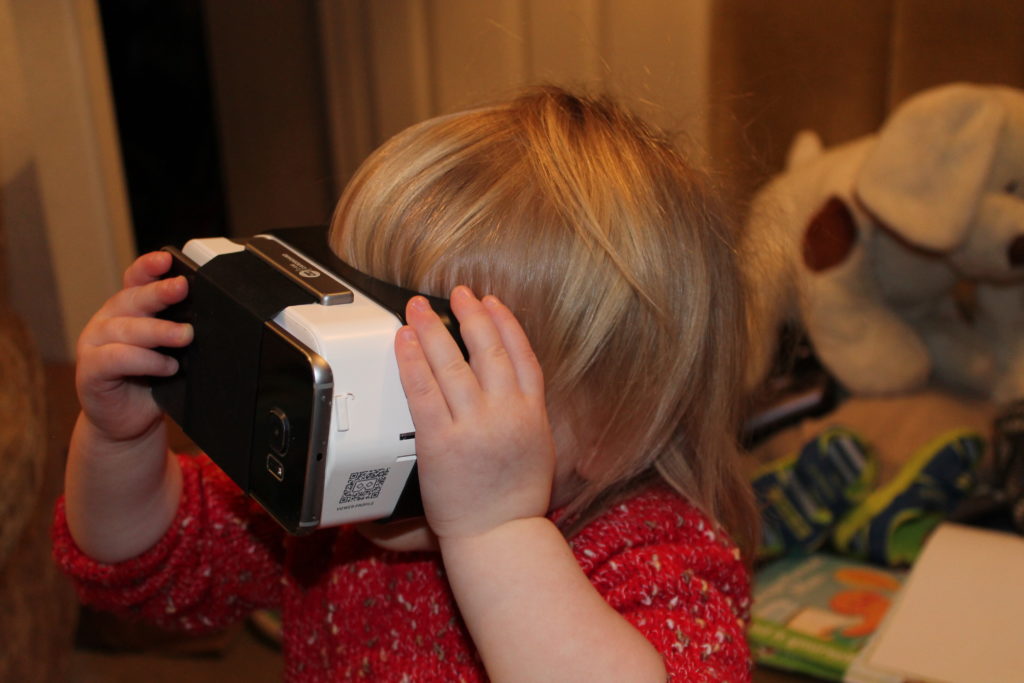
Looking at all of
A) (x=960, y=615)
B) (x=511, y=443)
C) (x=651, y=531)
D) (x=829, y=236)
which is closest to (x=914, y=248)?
(x=829, y=236)

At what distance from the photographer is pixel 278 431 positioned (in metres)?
0.36

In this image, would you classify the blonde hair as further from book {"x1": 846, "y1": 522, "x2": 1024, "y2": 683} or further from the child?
book {"x1": 846, "y1": 522, "x2": 1024, "y2": 683}

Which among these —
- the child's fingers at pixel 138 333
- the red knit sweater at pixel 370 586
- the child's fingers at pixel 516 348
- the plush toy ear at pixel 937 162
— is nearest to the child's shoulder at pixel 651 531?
the red knit sweater at pixel 370 586

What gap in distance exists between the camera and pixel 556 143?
48cm

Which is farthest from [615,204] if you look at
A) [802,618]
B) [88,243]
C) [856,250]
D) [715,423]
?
[856,250]

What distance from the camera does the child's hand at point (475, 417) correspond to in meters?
0.37

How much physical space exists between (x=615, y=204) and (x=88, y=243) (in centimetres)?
27

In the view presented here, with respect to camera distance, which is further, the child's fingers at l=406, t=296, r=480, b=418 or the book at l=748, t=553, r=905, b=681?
the book at l=748, t=553, r=905, b=681

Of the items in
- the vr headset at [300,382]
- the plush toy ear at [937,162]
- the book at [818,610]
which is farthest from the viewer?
the plush toy ear at [937,162]

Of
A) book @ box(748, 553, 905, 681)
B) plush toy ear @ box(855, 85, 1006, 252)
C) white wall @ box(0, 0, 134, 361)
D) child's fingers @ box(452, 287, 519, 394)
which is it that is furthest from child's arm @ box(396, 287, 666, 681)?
plush toy ear @ box(855, 85, 1006, 252)

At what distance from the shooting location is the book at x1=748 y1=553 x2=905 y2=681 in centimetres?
72

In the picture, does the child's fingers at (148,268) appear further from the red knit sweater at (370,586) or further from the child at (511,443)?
the red knit sweater at (370,586)

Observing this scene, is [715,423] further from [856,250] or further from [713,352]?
[856,250]

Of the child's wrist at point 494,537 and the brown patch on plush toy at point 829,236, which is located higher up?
the child's wrist at point 494,537
